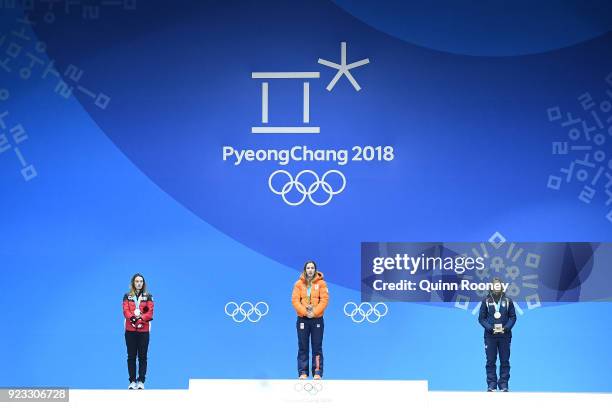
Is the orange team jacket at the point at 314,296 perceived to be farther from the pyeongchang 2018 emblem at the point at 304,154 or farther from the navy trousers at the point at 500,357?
the navy trousers at the point at 500,357

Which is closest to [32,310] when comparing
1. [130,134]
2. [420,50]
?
[130,134]

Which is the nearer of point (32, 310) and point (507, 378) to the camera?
point (507, 378)

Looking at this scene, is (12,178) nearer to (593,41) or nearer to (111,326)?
(111,326)

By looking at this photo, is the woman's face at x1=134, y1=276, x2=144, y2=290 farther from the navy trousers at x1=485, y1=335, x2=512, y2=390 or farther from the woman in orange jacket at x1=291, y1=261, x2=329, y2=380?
the navy trousers at x1=485, y1=335, x2=512, y2=390

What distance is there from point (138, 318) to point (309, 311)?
6.33ft

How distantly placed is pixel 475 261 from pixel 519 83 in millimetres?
2218

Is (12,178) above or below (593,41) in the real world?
below

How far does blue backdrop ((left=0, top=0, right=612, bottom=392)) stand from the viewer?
35.6 ft

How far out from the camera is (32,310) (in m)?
11.0

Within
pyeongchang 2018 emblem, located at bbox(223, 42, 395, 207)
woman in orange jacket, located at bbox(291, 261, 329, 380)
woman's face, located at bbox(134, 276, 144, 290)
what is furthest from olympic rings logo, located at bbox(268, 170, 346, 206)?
woman's face, located at bbox(134, 276, 144, 290)

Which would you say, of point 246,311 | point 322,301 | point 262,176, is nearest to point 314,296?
point 322,301

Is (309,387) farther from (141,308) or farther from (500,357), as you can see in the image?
(500,357)

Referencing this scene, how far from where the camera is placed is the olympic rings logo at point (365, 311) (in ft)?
35.9

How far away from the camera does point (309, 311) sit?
10164mm
